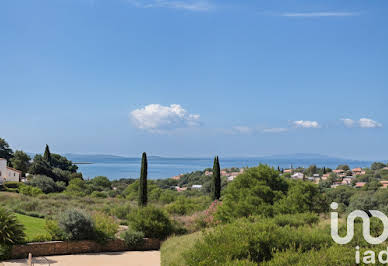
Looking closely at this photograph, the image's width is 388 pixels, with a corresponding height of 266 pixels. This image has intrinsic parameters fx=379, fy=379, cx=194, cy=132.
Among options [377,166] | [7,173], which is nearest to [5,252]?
[7,173]

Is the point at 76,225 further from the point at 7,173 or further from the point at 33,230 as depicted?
the point at 7,173

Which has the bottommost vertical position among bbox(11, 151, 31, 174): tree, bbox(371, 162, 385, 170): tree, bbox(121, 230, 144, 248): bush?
bbox(121, 230, 144, 248): bush

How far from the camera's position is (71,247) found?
1239 centimetres

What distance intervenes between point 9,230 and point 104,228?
3.11m

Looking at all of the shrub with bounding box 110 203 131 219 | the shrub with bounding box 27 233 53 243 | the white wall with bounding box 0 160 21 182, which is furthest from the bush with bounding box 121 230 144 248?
the white wall with bounding box 0 160 21 182

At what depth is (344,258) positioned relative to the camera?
512 cm

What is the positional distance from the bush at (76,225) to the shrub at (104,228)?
272 mm

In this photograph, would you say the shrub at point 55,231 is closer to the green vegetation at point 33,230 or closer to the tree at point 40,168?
the green vegetation at point 33,230

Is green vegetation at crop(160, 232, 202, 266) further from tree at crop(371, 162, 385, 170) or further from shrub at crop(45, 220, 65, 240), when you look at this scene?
tree at crop(371, 162, 385, 170)

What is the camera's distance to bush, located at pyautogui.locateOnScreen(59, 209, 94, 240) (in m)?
12.5

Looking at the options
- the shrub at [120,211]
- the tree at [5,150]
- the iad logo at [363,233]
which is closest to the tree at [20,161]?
the tree at [5,150]

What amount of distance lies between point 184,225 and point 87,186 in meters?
22.9

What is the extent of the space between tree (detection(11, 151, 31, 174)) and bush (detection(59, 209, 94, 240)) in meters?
36.5

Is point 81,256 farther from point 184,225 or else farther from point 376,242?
point 376,242
